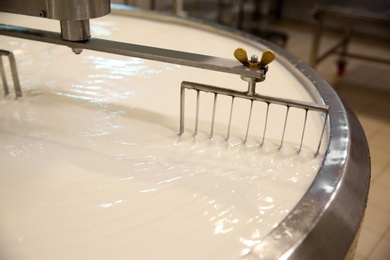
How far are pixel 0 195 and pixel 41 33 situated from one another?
0.46m

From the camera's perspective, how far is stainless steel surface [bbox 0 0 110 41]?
933 mm

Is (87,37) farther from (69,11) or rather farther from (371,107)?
(371,107)

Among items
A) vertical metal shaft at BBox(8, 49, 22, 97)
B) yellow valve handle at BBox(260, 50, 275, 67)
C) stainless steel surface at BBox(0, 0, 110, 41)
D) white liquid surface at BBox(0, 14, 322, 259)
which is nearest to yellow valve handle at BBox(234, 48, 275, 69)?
yellow valve handle at BBox(260, 50, 275, 67)

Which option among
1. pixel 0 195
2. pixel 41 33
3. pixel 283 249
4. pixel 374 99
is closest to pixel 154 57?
pixel 41 33

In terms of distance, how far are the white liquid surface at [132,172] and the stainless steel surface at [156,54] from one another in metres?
0.18

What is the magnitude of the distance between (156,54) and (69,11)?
0.22 meters

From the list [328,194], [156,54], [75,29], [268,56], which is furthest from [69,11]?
[328,194]

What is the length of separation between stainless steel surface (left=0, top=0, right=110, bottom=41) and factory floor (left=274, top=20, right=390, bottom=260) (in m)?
0.70

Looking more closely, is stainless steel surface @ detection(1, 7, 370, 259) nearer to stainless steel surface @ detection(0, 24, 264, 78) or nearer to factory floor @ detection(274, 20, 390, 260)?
stainless steel surface @ detection(0, 24, 264, 78)

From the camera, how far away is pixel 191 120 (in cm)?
108

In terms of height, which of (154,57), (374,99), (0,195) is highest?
(154,57)

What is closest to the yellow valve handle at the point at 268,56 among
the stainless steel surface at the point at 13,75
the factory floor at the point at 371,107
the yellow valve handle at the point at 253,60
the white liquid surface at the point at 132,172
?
the yellow valve handle at the point at 253,60

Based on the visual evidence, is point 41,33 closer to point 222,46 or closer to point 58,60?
point 58,60

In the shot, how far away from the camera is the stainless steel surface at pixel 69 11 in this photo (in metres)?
0.93
